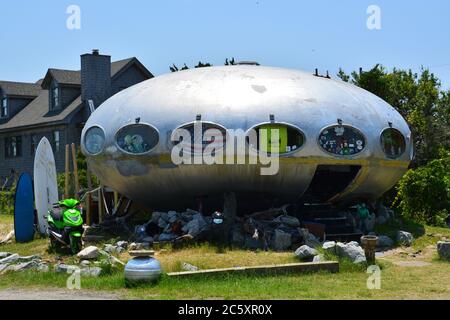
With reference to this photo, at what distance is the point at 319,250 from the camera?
53.4 feet

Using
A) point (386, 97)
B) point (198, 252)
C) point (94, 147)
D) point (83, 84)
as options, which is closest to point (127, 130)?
point (94, 147)

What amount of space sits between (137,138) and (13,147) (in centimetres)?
2611

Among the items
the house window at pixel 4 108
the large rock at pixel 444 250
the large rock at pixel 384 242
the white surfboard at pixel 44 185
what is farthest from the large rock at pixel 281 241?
the house window at pixel 4 108

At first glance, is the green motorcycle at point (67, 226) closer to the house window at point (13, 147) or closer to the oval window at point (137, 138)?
the oval window at point (137, 138)

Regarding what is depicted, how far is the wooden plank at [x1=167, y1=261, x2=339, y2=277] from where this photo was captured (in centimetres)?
1376

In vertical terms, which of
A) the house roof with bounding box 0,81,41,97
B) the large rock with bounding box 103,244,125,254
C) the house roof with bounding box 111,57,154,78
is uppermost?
the house roof with bounding box 111,57,154,78

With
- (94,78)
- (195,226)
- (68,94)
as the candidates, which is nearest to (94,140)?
(195,226)

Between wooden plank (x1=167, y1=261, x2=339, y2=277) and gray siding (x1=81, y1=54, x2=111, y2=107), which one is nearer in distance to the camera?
wooden plank (x1=167, y1=261, x2=339, y2=277)

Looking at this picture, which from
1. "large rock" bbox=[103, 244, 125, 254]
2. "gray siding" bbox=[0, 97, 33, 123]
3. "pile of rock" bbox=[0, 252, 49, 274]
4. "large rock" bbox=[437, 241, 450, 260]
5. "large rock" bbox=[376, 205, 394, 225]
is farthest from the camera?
"gray siding" bbox=[0, 97, 33, 123]

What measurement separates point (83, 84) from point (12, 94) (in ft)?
28.0

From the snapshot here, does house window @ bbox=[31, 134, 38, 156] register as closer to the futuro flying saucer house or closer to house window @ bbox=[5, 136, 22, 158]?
house window @ bbox=[5, 136, 22, 158]

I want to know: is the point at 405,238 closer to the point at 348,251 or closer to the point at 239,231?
the point at 239,231

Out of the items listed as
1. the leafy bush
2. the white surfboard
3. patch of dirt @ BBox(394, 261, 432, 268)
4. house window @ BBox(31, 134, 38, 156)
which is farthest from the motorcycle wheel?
house window @ BBox(31, 134, 38, 156)

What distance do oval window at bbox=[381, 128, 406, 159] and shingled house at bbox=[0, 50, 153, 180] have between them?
819 inches
